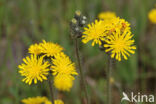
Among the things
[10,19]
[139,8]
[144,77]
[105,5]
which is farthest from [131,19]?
[10,19]

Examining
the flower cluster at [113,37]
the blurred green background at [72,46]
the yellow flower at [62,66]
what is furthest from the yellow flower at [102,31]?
the blurred green background at [72,46]

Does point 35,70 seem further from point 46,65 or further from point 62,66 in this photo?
point 62,66

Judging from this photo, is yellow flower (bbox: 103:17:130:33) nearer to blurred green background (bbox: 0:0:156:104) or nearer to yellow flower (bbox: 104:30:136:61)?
yellow flower (bbox: 104:30:136:61)

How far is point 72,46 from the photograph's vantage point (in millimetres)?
5352

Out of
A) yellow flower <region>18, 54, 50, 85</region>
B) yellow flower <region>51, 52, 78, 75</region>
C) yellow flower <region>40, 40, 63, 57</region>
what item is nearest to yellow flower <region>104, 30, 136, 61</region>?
yellow flower <region>51, 52, 78, 75</region>

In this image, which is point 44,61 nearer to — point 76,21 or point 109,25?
point 76,21

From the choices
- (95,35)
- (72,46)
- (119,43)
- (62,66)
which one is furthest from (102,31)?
(72,46)

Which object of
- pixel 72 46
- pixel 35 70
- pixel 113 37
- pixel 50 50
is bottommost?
pixel 35 70

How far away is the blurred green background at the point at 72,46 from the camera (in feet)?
14.7

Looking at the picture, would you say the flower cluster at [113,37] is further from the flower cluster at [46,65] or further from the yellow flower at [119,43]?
the flower cluster at [46,65]

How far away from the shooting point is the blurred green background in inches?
176

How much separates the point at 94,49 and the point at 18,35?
1.85m

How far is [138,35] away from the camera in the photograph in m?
5.43

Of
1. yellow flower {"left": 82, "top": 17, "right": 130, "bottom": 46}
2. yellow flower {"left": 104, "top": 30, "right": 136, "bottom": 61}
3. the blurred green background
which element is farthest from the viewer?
the blurred green background
